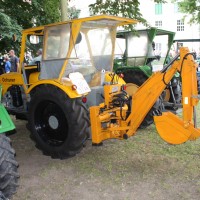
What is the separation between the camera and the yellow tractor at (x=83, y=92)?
475 cm

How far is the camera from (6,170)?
3.14 metres

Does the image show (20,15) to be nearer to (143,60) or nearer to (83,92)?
(143,60)

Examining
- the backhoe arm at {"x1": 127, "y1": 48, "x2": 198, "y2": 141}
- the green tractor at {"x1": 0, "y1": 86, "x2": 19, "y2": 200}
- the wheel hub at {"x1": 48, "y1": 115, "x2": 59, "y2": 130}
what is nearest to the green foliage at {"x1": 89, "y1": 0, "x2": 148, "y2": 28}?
the backhoe arm at {"x1": 127, "y1": 48, "x2": 198, "y2": 141}

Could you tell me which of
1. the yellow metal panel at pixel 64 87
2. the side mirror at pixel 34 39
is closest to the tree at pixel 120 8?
the side mirror at pixel 34 39

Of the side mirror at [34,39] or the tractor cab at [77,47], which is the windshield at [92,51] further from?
the side mirror at [34,39]

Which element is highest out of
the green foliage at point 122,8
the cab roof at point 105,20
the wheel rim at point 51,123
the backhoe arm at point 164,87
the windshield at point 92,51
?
the green foliage at point 122,8

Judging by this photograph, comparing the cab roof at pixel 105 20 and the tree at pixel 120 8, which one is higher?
the tree at pixel 120 8

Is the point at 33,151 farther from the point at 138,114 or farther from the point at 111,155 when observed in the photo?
the point at 138,114

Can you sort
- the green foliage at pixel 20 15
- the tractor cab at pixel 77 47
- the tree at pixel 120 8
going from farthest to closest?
the green foliage at pixel 20 15
the tree at pixel 120 8
the tractor cab at pixel 77 47

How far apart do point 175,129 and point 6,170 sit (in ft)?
7.78

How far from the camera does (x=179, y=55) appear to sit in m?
4.51

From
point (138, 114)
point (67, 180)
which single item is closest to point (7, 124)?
point (67, 180)

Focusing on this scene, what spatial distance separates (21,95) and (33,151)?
1.27m

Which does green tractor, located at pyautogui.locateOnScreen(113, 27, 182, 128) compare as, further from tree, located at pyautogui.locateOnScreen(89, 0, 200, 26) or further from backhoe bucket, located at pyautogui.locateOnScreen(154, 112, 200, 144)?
backhoe bucket, located at pyautogui.locateOnScreen(154, 112, 200, 144)
